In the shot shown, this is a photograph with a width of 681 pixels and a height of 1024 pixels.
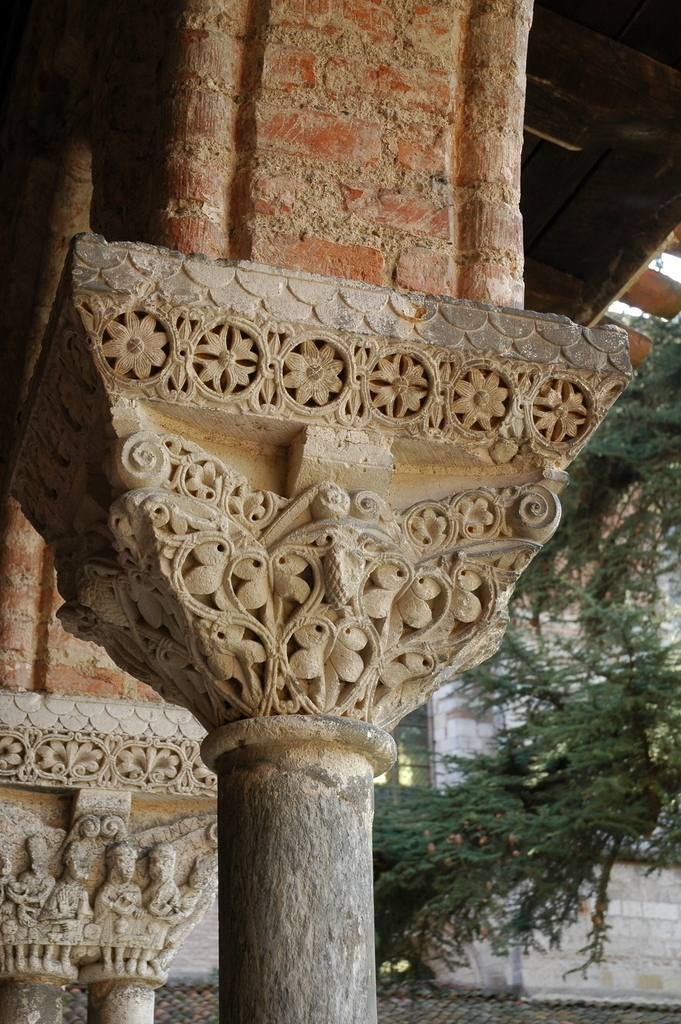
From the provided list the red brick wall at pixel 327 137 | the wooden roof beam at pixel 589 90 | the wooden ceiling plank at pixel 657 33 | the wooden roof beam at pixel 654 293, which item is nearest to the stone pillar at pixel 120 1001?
the red brick wall at pixel 327 137

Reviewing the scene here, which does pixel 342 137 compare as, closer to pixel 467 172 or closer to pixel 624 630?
pixel 467 172

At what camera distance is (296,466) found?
2.27m

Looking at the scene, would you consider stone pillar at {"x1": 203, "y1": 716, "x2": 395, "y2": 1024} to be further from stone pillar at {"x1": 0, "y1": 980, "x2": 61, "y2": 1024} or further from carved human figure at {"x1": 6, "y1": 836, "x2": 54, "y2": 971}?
stone pillar at {"x1": 0, "y1": 980, "x2": 61, "y2": 1024}

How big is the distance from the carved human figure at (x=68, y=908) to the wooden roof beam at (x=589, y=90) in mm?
2879

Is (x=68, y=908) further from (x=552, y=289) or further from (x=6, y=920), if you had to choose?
(x=552, y=289)

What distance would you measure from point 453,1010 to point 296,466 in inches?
310

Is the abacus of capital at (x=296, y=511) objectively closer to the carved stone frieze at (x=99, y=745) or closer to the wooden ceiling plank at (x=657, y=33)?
the carved stone frieze at (x=99, y=745)

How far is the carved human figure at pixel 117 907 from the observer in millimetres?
4031

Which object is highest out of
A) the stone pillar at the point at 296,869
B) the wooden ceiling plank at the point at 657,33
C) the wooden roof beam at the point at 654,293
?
the wooden ceiling plank at the point at 657,33

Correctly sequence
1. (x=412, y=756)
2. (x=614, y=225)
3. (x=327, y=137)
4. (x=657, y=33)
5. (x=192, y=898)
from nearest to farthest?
(x=327, y=137), (x=192, y=898), (x=657, y=33), (x=614, y=225), (x=412, y=756)

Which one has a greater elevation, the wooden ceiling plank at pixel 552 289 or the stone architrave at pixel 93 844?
the wooden ceiling plank at pixel 552 289

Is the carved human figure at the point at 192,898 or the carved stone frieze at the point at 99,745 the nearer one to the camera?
the carved stone frieze at the point at 99,745

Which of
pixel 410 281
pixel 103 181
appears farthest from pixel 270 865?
pixel 103 181

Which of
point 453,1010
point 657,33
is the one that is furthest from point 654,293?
point 453,1010
